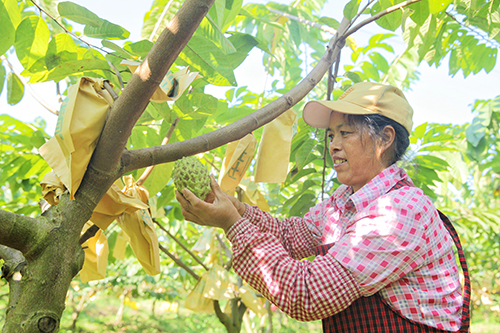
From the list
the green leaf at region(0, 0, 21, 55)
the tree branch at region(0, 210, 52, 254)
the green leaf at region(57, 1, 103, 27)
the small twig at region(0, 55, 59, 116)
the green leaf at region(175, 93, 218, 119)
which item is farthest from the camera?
the small twig at region(0, 55, 59, 116)

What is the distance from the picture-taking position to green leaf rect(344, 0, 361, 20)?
153 cm

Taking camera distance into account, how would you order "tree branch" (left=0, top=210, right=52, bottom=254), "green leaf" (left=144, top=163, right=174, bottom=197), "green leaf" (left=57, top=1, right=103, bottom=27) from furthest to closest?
"green leaf" (left=144, top=163, right=174, bottom=197)
"green leaf" (left=57, top=1, right=103, bottom=27)
"tree branch" (left=0, top=210, right=52, bottom=254)

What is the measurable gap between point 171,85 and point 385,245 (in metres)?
0.81

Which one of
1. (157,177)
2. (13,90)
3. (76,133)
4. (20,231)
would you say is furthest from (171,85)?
(13,90)

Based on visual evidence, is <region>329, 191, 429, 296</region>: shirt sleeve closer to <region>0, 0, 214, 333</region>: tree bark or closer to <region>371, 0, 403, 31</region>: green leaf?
<region>0, 0, 214, 333</region>: tree bark

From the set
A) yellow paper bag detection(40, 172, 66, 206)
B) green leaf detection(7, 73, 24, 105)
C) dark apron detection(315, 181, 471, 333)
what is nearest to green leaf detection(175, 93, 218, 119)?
yellow paper bag detection(40, 172, 66, 206)

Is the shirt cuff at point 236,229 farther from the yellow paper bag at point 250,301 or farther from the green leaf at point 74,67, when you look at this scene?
the yellow paper bag at point 250,301

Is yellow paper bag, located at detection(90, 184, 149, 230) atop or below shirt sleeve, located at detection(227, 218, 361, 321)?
atop

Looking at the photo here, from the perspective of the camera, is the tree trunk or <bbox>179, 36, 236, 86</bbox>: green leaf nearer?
the tree trunk

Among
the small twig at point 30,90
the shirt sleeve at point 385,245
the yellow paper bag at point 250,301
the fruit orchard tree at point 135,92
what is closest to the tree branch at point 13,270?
the fruit orchard tree at point 135,92

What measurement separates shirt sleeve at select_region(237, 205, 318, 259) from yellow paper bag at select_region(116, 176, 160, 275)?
431mm

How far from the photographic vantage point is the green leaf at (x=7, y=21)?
117 cm

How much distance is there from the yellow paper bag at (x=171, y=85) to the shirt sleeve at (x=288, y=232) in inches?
28.3

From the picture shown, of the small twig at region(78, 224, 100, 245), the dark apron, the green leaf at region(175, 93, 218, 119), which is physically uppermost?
the green leaf at region(175, 93, 218, 119)
